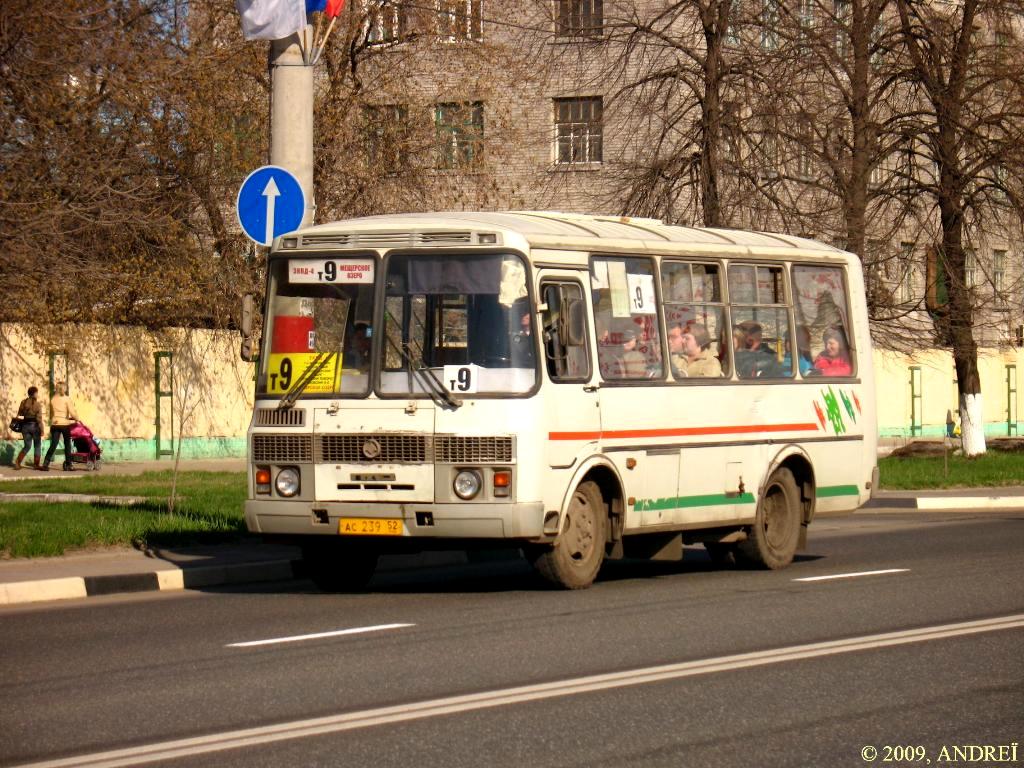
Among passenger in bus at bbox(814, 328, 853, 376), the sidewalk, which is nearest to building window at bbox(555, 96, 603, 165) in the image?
passenger in bus at bbox(814, 328, 853, 376)

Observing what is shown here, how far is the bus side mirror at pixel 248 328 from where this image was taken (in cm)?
1430

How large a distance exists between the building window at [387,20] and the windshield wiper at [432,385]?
2275 cm

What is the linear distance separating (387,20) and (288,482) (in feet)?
77.3

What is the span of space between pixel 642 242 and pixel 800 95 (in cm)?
1562

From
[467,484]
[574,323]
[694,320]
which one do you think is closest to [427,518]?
[467,484]

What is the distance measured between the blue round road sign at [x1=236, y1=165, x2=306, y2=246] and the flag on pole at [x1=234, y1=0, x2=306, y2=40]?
1552mm

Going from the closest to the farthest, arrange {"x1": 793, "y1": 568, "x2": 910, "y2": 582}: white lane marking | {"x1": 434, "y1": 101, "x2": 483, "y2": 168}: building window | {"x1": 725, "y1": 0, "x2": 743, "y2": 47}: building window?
{"x1": 793, "y1": 568, "x2": 910, "y2": 582}: white lane marking
{"x1": 725, "y1": 0, "x2": 743, "y2": 47}: building window
{"x1": 434, "y1": 101, "x2": 483, "y2": 168}: building window

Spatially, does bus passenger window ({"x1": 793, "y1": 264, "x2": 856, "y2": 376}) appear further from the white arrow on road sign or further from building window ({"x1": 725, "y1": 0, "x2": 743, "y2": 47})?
building window ({"x1": 725, "y1": 0, "x2": 743, "y2": 47})

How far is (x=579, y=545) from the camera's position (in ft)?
45.1

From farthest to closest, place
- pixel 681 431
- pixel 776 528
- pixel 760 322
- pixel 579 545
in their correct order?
pixel 776 528 < pixel 760 322 < pixel 681 431 < pixel 579 545

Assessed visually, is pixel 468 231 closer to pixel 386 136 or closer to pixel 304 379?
pixel 304 379

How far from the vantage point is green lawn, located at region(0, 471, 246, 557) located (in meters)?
16.0

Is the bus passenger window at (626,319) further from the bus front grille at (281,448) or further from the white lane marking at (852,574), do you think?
the bus front grille at (281,448)

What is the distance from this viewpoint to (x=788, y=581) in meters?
14.5
